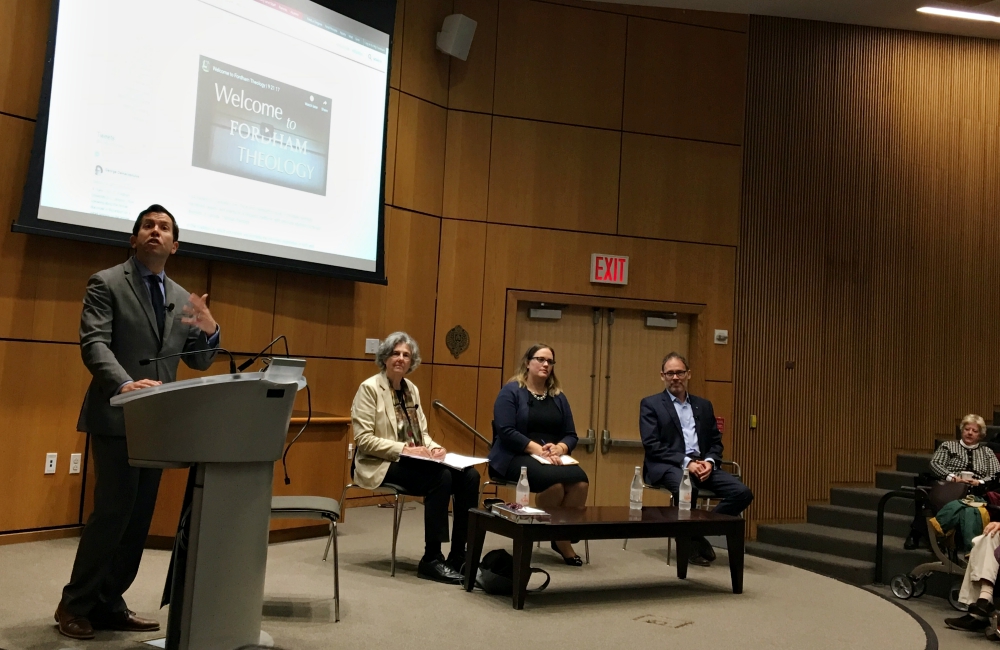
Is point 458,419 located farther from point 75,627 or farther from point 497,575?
point 75,627

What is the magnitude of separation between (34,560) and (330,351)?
257 centimetres

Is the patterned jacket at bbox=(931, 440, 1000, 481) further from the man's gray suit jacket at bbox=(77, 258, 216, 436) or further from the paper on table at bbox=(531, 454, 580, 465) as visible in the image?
the man's gray suit jacket at bbox=(77, 258, 216, 436)

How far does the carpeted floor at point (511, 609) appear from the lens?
10.6 ft

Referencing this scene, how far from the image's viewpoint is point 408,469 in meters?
4.25

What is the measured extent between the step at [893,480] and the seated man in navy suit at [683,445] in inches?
99.4

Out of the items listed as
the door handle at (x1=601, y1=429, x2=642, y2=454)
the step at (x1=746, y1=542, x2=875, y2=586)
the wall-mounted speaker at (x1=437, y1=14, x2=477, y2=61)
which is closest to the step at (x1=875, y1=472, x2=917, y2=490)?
the step at (x1=746, y1=542, x2=875, y2=586)

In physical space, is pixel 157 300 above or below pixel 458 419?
above

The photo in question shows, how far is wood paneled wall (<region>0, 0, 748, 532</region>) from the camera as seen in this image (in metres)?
6.62

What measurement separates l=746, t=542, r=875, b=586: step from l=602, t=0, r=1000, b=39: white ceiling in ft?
14.5

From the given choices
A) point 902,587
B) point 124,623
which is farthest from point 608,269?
point 124,623

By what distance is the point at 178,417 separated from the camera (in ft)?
7.38

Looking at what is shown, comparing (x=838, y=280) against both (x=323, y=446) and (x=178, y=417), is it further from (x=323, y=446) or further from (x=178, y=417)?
(x=178, y=417)

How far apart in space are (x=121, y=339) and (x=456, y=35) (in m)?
4.60

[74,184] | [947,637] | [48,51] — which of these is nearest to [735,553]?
[947,637]
